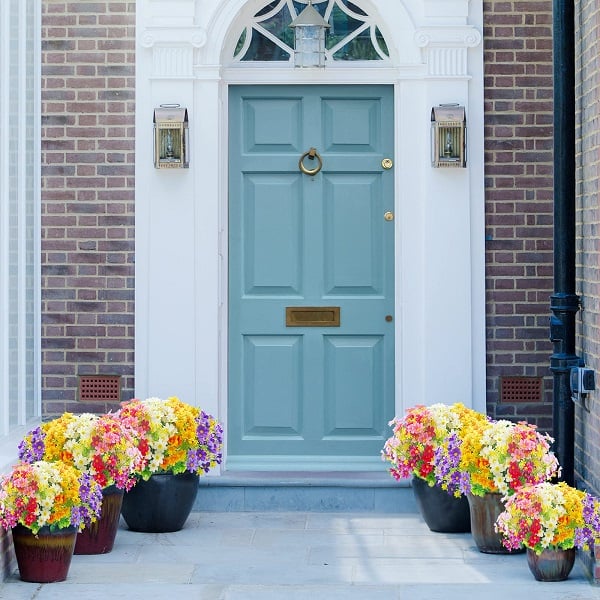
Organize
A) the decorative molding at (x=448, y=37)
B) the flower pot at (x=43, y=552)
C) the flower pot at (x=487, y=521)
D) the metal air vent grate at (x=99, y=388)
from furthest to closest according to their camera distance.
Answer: the metal air vent grate at (x=99, y=388) → the decorative molding at (x=448, y=37) → the flower pot at (x=487, y=521) → the flower pot at (x=43, y=552)

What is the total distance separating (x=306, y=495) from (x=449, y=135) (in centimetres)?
222

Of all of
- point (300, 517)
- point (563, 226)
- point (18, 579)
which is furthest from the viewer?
point (300, 517)

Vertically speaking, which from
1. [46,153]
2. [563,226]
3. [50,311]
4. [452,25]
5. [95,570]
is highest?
[452,25]

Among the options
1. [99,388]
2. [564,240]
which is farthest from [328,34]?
[99,388]

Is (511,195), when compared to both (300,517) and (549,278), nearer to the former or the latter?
(549,278)

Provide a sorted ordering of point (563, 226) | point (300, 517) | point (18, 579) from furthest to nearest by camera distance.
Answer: point (300, 517)
point (563, 226)
point (18, 579)

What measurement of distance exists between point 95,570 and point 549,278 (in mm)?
3118

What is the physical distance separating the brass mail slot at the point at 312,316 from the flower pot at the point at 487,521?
1649 mm

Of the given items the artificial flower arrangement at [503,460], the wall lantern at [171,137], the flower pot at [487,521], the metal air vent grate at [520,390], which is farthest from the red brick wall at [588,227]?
the wall lantern at [171,137]

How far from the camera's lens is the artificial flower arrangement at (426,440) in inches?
265

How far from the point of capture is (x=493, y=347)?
7.54 m

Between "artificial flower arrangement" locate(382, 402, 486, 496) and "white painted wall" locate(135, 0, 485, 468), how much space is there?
607 millimetres

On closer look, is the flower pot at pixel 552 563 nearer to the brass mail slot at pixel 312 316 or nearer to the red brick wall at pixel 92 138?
the brass mail slot at pixel 312 316

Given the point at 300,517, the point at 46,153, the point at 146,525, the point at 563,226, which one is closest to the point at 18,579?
the point at 146,525
